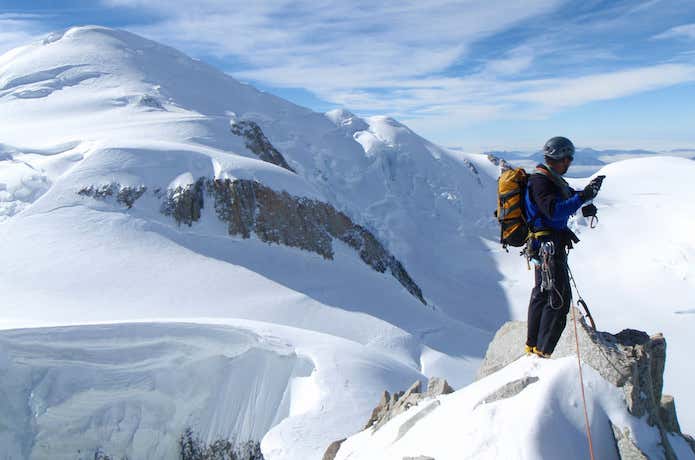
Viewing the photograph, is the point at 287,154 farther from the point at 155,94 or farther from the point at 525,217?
the point at 525,217

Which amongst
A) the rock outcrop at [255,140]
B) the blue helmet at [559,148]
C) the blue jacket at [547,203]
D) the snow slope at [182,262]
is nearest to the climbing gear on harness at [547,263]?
the blue jacket at [547,203]

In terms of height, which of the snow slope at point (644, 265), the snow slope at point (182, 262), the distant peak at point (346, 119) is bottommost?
the snow slope at point (644, 265)

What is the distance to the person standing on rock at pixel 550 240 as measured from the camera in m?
5.92

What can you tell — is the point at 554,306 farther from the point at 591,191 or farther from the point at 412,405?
the point at 412,405

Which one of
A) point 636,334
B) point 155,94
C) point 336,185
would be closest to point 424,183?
point 336,185

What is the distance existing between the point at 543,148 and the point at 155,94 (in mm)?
47042

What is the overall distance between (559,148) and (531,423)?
3.18 meters

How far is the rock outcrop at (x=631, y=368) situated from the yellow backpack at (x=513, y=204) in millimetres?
1331

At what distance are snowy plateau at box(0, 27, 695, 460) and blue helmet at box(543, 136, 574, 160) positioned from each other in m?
2.43

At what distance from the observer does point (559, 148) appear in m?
6.12

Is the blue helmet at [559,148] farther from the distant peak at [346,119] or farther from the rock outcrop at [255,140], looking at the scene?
the distant peak at [346,119]

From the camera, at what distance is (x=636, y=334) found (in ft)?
21.6

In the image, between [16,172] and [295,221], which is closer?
[16,172]

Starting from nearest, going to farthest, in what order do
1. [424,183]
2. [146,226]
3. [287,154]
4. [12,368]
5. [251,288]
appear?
[12,368]
[251,288]
[146,226]
[287,154]
[424,183]
